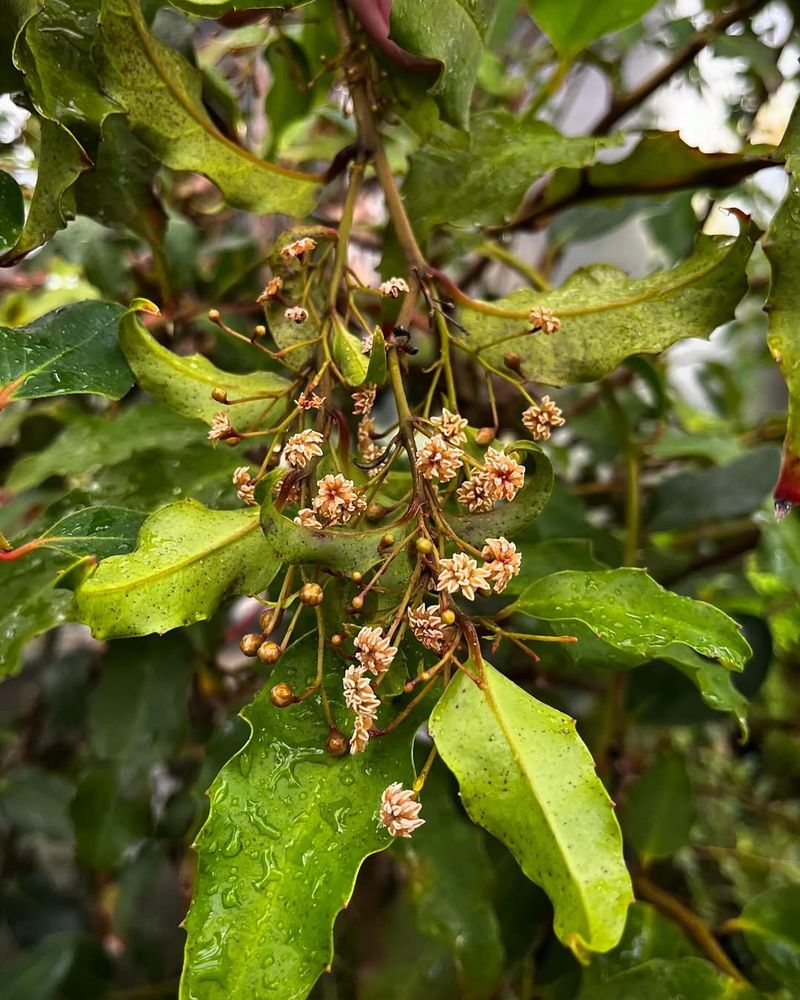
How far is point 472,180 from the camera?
0.46 m

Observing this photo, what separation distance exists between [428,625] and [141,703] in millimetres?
393

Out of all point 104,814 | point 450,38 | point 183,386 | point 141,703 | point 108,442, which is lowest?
point 104,814

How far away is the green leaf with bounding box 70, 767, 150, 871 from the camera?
0.66m

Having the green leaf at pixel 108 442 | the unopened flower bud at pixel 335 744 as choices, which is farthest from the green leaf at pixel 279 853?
the green leaf at pixel 108 442

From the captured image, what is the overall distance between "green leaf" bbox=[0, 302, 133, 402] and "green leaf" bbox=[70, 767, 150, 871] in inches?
17.0

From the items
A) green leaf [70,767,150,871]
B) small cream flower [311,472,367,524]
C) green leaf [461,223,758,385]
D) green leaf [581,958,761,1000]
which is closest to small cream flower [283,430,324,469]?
small cream flower [311,472,367,524]

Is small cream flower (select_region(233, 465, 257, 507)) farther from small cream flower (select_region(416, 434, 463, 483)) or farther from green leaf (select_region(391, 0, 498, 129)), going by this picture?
green leaf (select_region(391, 0, 498, 129))

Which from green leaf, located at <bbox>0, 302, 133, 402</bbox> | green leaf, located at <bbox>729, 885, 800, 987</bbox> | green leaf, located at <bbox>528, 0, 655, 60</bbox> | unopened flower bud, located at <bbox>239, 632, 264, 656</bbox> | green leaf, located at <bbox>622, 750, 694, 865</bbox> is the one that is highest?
green leaf, located at <bbox>528, 0, 655, 60</bbox>

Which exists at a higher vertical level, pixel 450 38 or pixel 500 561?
pixel 450 38

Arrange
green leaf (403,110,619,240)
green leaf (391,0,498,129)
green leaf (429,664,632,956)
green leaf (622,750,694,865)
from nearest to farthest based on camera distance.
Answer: green leaf (429,664,632,956) → green leaf (391,0,498,129) → green leaf (403,110,619,240) → green leaf (622,750,694,865)

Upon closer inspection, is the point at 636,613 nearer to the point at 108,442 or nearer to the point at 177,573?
the point at 177,573

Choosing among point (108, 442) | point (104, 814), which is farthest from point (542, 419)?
point (104, 814)

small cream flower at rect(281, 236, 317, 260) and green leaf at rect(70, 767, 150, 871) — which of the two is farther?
green leaf at rect(70, 767, 150, 871)

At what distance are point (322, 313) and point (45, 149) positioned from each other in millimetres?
143
